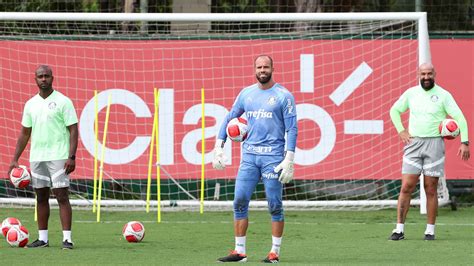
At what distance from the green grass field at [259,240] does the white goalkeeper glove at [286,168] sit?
0.87 metres

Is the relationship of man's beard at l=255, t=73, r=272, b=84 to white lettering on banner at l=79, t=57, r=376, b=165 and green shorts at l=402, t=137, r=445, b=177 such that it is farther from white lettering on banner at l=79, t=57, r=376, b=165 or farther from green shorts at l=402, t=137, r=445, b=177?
white lettering on banner at l=79, t=57, r=376, b=165

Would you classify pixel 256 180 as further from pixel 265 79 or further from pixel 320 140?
pixel 320 140

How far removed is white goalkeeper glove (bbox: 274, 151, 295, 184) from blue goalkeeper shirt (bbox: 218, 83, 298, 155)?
0.29ft

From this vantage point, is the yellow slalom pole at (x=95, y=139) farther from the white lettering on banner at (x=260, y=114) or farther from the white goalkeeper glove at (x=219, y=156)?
the white lettering on banner at (x=260, y=114)

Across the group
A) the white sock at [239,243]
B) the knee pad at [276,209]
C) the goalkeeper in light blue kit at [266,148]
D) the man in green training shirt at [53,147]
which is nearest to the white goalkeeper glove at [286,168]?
the goalkeeper in light blue kit at [266,148]

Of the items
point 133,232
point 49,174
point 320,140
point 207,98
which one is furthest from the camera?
point 207,98

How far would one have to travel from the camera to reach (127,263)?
11617 mm

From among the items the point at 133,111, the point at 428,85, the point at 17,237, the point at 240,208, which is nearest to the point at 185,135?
the point at 133,111

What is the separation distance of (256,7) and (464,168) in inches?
251

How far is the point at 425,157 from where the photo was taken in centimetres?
1426

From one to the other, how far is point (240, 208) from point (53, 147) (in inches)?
101

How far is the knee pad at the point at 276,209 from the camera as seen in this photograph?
1171 centimetres

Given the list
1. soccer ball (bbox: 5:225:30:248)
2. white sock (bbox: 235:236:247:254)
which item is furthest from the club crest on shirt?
soccer ball (bbox: 5:225:30:248)

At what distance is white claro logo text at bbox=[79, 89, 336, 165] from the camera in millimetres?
18562
